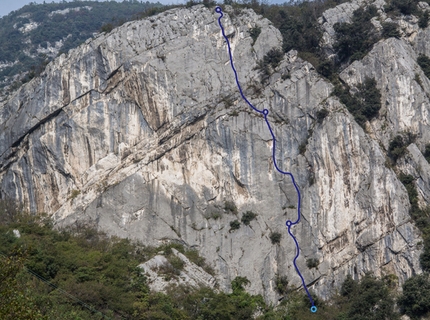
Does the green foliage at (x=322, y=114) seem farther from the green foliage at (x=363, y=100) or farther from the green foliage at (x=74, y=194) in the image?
the green foliage at (x=74, y=194)

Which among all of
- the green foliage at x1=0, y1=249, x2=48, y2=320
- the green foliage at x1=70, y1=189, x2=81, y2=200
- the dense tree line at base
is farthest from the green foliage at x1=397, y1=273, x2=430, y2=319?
the green foliage at x1=0, y1=249, x2=48, y2=320

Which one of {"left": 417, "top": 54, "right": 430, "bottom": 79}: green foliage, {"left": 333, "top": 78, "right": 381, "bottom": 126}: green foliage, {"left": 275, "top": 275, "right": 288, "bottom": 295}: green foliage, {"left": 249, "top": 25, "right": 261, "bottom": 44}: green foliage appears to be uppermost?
{"left": 249, "top": 25, "right": 261, "bottom": 44}: green foliage

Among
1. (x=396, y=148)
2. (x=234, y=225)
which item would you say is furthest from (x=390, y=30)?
(x=234, y=225)

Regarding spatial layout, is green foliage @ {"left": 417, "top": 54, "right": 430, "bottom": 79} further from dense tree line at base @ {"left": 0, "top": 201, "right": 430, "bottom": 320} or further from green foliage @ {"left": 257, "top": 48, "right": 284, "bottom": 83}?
dense tree line at base @ {"left": 0, "top": 201, "right": 430, "bottom": 320}

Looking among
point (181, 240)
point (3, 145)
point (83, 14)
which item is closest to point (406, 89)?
point (181, 240)

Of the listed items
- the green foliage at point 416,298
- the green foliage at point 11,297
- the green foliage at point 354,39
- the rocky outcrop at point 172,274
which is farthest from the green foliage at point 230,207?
the green foliage at point 11,297
